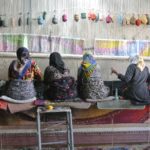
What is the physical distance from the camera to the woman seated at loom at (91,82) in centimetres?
595

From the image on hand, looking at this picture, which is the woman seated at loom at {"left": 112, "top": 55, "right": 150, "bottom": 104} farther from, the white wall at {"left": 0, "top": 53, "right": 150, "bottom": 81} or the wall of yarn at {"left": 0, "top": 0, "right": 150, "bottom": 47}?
the wall of yarn at {"left": 0, "top": 0, "right": 150, "bottom": 47}

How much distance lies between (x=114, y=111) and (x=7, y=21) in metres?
2.54

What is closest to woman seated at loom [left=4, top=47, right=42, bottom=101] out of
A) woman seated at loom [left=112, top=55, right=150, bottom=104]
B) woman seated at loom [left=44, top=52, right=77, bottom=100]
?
woman seated at loom [left=44, top=52, right=77, bottom=100]

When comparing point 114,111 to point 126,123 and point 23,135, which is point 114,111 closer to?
point 126,123

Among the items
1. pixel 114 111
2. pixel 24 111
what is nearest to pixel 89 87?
pixel 114 111

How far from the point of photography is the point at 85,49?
7.29 meters

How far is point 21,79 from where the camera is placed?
5.78 meters

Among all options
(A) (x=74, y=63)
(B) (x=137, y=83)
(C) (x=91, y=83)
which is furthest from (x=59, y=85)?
(A) (x=74, y=63)

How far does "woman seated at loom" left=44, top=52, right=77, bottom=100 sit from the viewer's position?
585 cm

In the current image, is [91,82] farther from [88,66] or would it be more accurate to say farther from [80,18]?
[80,18]

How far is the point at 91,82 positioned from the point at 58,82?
50 centimetres

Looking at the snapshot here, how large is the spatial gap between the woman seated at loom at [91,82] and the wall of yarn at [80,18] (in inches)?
52.0

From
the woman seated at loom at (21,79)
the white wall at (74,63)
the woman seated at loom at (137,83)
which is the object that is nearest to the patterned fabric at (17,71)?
the woman seated at loom at (21,79)

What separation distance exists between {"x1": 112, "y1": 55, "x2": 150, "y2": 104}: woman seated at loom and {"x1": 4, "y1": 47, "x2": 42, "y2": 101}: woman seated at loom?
1412mm
